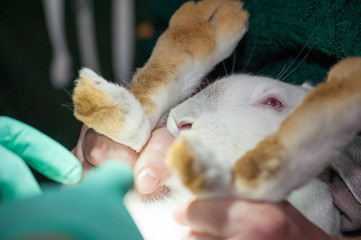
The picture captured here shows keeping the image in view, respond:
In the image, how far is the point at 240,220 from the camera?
0.49 meters

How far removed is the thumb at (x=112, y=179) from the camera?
407 millimetres

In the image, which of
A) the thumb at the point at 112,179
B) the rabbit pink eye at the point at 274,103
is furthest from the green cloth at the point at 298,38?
the thumb at the point at 112,179

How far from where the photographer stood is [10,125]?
585 millimetres

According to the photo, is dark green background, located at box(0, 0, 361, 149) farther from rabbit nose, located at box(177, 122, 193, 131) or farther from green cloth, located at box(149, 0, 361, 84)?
rabbit nose, located at box(177, 122, 193, 131)

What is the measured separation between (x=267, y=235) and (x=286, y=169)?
106 mm

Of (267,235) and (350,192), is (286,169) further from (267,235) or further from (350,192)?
(350,192)

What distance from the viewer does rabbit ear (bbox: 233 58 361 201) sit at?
450 millimetres

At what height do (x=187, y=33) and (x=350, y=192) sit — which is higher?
(x=187, y=33)

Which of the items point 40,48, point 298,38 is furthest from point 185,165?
point 40,48

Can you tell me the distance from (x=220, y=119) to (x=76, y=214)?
1.33 feet

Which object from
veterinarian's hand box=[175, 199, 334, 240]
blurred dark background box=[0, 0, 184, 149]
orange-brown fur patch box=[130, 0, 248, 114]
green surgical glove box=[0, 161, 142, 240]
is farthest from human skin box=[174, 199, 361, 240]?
blurred dark background box=[0, 0, 184, 149]

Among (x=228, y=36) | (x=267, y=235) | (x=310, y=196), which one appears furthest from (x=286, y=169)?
(x=228, y=36)

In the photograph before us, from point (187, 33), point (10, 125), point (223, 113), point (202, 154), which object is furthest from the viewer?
point (187, 33)

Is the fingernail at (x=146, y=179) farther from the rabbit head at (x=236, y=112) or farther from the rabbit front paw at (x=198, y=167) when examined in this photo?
the rabbit front paw at (x=198, y=167)
